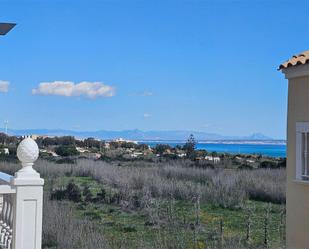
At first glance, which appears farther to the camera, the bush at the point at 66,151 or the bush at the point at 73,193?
the bush at the point at 66,151

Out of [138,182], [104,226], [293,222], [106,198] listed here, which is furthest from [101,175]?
[293,222]

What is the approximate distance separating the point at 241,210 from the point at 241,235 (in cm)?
462

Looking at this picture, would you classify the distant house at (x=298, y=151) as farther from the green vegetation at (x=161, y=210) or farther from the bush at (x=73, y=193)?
the bush at (x=73, y=193)

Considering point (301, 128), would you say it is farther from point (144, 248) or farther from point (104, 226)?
point (104, 226)

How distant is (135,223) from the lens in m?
14.2

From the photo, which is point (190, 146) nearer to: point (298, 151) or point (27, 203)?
point (298, 151)

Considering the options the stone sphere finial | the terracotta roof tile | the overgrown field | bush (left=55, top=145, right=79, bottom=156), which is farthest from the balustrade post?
bush (left=55, top=145, right=79, bottom=156)

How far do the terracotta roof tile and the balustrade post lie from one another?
14.1ft

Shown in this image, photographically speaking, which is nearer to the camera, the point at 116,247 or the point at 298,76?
the point at 298,76

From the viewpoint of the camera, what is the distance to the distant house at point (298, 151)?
748 cm

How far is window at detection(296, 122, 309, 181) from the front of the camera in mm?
7501

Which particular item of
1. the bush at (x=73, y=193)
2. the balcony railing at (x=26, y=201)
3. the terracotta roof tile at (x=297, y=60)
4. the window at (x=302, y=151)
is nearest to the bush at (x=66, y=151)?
the bush at (x=73, y=193)

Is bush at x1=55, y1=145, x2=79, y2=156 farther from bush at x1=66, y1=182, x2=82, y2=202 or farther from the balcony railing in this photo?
the balcony railing

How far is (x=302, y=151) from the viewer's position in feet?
25.1
